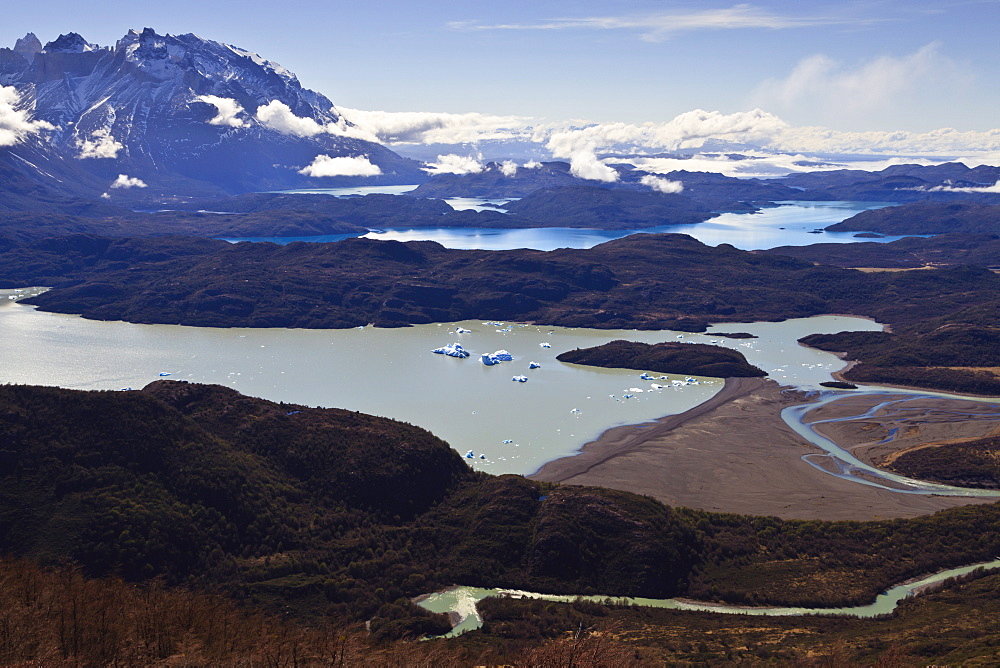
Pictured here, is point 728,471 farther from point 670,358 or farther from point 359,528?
point 670,358

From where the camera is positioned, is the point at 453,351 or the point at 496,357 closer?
the point at 496,357

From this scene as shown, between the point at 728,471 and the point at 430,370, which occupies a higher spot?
the point at 430,370

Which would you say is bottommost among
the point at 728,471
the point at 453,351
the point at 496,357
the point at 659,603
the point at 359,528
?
the point at 659,603

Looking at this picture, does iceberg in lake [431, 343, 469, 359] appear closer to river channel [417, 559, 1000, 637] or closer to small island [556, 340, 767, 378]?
small island [556, 340, 767, 378]

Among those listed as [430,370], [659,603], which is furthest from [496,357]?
[659,603]

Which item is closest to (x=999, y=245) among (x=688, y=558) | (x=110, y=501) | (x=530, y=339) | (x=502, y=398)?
(x=530, y=339)

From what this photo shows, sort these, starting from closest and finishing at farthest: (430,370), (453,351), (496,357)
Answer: (430,370) → (496,357) → (453,351)
